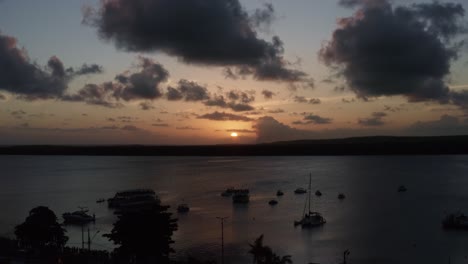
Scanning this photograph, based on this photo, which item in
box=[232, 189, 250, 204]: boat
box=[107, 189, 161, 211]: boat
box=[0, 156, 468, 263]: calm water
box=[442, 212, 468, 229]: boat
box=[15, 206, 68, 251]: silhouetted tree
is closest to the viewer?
box=[15, 206, 68, 251]: silhouetted tree

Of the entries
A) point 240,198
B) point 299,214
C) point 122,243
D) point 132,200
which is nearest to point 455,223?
point 299,214

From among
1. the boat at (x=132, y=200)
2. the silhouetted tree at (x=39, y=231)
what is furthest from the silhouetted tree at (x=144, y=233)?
the boat at (x=132, y=200)

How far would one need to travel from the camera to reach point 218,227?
78188 millimetres

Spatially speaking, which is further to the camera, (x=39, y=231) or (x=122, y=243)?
(x=39, y=231)

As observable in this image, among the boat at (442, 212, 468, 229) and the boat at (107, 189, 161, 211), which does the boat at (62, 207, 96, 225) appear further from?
the boat at (442, 212, 468, 229)

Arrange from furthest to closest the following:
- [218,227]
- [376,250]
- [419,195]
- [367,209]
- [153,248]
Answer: [419,195], [367,209], [218,227], [376,250], [153,248]

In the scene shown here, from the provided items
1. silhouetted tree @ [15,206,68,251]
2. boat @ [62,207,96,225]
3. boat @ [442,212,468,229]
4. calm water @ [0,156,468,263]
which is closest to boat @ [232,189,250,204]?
calm water @ [0,156,468,263]

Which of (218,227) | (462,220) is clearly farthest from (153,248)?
(462,220)

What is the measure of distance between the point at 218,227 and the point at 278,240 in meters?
13.0

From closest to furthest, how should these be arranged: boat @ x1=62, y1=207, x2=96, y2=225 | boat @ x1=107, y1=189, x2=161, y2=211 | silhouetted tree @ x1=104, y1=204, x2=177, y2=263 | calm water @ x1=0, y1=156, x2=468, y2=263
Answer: silhouetted tree @ x1=104, y1=204, x2=177, y2=263 → calm water @ x1=0, y1=156, x2=468, y2=263 → boat @ x1=62, y1=207, x2=96, y2=225 → boat @ x1=107, y1=189, x2=161, y2=211

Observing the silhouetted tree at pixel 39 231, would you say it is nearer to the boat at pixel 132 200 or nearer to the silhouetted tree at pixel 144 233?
the silhouetted tree at pixel 144 233

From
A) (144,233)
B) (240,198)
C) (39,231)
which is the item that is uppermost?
(144,233)

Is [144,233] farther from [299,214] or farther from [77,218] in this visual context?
[299,214]

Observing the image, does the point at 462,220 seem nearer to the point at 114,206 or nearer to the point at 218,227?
the point at 218,227
